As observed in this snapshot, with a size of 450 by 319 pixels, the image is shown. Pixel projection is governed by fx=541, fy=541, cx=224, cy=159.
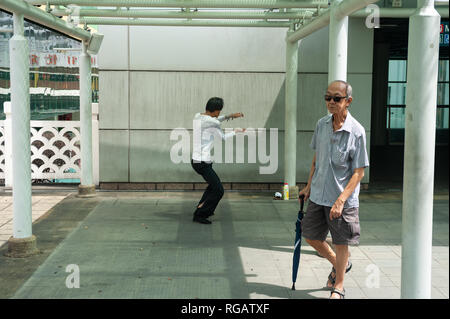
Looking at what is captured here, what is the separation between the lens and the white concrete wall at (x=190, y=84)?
9656 mm

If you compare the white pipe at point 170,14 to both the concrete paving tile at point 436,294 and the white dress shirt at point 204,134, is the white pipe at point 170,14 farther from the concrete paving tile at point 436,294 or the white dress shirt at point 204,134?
the concrete paving tile at point 436,294

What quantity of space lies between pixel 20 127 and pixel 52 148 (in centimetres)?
435

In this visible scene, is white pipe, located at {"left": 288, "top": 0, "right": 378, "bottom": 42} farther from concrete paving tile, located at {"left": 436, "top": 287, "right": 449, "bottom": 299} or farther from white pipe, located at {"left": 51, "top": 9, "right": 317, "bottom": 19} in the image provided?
concrete paving tile, located at {"left": 436, "top": 287, "right": 449, "bottom": 299}

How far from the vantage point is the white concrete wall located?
9656 millimetres

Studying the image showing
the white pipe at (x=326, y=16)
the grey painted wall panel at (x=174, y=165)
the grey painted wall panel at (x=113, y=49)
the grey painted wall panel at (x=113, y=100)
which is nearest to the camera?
the white pipe at (x=326, y=16)

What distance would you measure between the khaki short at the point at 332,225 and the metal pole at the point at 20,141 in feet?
9.79

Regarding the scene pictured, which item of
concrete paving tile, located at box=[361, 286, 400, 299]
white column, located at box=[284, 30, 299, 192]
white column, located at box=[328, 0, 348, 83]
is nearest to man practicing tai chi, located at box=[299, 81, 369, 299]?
concrete paving tile, located at box=[361, 286, 400, 299]

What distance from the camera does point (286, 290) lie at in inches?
187

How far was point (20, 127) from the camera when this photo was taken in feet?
18.3

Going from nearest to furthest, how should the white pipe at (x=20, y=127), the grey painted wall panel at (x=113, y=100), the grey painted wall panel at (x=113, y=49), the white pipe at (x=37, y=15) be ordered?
the white pipe at (x=37, y=15) < the white pipe at (x=20, y=127) < the grey painted wall panel at (x=113, y=49) < the grey painted wall panel at (x=113, y=100)

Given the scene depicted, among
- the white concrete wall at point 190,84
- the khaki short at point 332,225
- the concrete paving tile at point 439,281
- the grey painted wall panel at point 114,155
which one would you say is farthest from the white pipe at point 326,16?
the grey painted wall panel at point 114,155

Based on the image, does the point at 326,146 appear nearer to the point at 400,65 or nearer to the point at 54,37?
the point at 54,37
